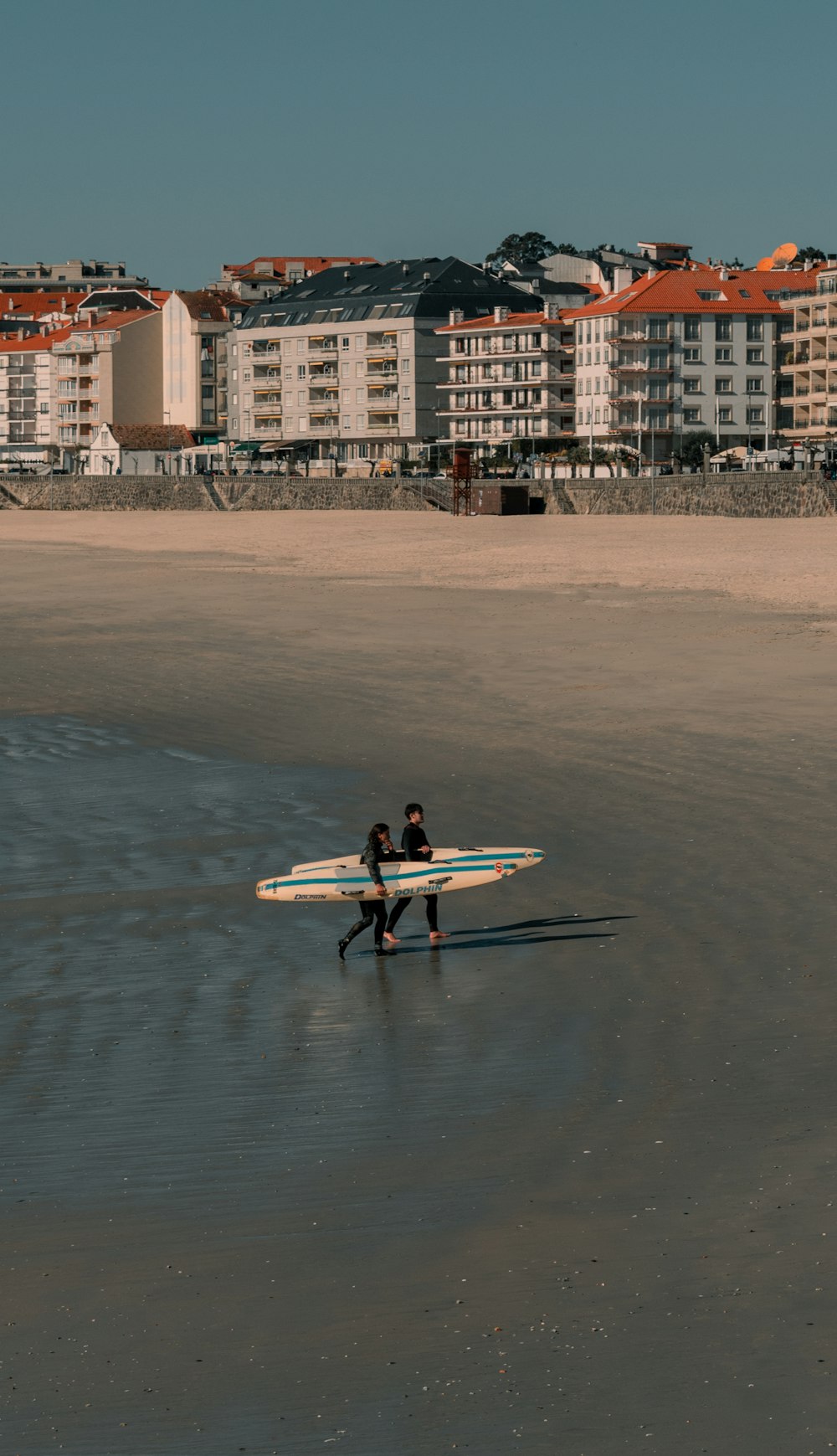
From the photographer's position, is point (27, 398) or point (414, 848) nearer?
point (414, 848)

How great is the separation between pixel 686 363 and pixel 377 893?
115 meters

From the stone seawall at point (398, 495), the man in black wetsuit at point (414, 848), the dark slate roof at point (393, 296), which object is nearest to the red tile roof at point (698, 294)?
the dark slate roof at point (393, 296)

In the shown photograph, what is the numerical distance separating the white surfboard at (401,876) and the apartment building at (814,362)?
10394cm

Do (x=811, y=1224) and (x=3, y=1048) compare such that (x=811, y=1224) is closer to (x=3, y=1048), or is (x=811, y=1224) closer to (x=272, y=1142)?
(x=272, y=1142)

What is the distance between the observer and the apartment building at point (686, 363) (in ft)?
407

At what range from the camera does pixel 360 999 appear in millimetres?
11719

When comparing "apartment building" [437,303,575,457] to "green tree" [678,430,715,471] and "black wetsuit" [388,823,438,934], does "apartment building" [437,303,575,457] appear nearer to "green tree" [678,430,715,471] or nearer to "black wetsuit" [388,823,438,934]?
"green tree" [678,430,715,471]

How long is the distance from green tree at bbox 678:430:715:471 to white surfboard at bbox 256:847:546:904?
10647cm

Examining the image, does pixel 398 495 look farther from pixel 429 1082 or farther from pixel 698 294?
pixel 429 1082

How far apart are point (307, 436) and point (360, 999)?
5476 inches

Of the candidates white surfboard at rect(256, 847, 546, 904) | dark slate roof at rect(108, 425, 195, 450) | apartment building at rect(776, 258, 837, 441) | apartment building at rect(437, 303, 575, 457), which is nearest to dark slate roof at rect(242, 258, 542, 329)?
apartment building at rect(437, 303, 575, 457)

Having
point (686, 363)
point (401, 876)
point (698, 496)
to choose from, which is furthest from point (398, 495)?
point (401, 876)

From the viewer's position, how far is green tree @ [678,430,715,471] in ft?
392

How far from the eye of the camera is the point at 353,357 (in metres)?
143
